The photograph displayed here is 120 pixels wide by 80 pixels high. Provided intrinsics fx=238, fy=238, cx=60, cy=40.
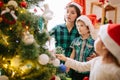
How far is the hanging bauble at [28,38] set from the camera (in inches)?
54.8

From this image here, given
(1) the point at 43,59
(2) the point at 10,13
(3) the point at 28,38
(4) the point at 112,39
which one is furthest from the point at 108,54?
(2) the point at 10,13

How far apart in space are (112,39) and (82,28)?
84 centimetres

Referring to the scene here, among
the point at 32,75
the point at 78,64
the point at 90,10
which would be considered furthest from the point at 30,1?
the point at 90,10

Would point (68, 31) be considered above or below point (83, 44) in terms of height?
above

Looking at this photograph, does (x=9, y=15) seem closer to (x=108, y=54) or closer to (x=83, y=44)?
(x=108, y=54)

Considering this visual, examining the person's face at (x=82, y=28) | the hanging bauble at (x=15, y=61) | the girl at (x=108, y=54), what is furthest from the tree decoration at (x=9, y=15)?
the person's face at (x=82, y=28)

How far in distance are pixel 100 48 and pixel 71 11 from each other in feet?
3.08

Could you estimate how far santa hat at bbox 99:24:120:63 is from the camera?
1580mm

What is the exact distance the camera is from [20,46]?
141cm

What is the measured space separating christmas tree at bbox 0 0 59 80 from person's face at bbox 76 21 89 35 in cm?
95

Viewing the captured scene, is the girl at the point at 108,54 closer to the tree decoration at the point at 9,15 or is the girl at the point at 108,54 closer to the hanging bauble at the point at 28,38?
the hanging bauble at the point at 28,38

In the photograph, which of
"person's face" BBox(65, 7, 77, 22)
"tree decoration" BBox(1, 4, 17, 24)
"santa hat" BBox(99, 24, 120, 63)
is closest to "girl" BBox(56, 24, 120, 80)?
"santa hat" BBox(99, 24, 120, 63)

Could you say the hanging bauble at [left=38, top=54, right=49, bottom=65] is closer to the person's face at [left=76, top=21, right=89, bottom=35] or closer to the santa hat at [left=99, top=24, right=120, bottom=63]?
the santa hat at [left=99, top=24, right=120, bottom=63]

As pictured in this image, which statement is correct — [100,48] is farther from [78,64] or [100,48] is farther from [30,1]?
[30,1]
